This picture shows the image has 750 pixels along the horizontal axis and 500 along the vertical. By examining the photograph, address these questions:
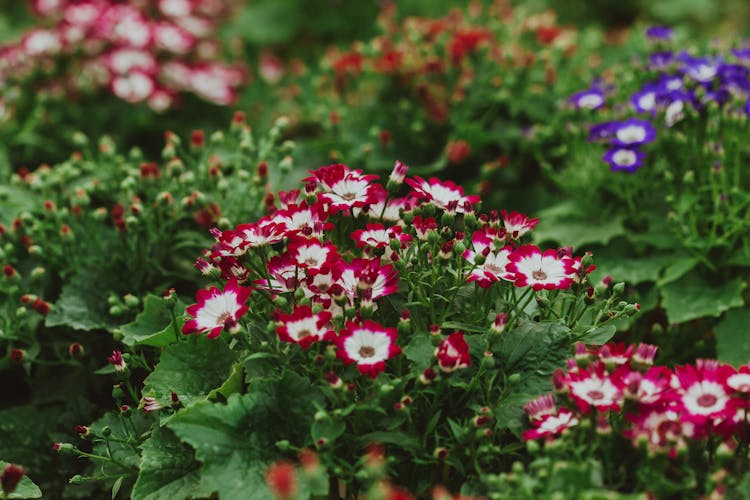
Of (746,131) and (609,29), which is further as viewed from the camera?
(609,29)

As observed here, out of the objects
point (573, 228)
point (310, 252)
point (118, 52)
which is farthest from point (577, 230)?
point (118, 52)

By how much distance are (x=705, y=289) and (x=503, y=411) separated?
3.62 ft

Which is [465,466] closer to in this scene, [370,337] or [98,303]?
[370,337]

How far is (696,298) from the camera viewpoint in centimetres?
206

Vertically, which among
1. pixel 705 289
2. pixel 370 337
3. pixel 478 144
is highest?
pixel 478 144

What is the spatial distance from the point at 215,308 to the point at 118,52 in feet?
7.07

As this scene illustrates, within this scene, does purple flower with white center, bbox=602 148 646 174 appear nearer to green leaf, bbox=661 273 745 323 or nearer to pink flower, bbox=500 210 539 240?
green leaf, bbox=661 273 745 323

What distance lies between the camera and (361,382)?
4.23 ft

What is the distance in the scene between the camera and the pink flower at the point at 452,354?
1201 millimetres

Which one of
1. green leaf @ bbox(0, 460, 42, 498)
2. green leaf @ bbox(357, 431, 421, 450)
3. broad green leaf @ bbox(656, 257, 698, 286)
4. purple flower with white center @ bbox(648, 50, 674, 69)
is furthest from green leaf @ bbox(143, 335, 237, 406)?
purple flower with white center @ bbox(648, 50, 674, 69)

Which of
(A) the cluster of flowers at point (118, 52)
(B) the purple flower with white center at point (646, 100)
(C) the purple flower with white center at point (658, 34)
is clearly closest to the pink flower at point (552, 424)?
(B) the purple flower with white center at point (646, 100)

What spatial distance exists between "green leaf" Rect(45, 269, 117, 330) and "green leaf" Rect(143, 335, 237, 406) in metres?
0.36

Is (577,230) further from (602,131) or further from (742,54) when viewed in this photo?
(742,54)

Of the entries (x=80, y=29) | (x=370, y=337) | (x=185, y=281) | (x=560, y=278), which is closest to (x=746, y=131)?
(x=560, y=278)
